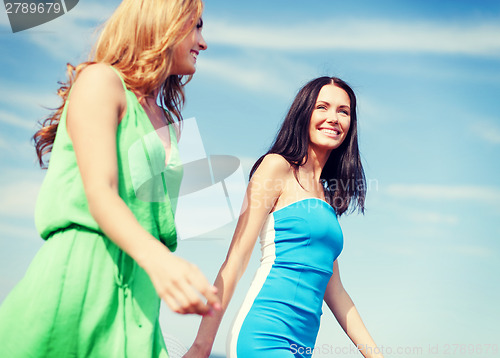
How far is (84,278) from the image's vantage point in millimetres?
1654

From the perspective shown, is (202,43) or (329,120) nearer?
(202,43)

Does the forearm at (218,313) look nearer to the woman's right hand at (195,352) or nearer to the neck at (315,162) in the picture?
the woman's right hand at (195,352)

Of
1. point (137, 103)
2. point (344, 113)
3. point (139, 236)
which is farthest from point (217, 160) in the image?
point (344, 113)

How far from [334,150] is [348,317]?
1.18 metres

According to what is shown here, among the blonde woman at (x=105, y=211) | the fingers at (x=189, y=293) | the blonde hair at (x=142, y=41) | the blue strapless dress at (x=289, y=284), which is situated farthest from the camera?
the blue strapless dress at (x=289, y=284)

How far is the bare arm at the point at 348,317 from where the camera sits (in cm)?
375

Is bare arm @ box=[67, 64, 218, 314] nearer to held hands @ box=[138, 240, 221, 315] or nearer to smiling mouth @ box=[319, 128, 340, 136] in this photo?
held hands @ box=[138, 240, 221, 315]

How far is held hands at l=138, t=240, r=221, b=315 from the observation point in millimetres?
1320

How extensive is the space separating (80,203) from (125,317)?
36cm

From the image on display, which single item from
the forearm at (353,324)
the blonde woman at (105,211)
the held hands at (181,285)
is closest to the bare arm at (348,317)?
the forearm at (353,324)

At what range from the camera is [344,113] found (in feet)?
13.0

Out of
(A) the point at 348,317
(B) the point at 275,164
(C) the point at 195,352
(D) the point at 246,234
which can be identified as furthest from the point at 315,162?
(C) the point at 195,352

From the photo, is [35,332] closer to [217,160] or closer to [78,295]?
[78,295]

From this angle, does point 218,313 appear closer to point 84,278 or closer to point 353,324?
point 353,324
